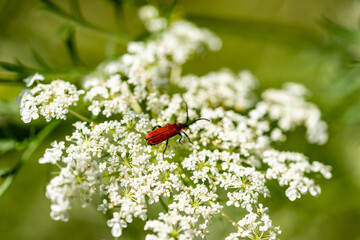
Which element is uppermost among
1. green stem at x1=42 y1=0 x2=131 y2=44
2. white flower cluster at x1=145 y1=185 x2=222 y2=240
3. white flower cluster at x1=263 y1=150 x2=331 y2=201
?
green stem at x1=42 y1=0 x2=131 y2=44

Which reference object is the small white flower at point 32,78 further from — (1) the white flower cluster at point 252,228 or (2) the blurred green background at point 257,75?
(1) the white flower cluster at point 252,228

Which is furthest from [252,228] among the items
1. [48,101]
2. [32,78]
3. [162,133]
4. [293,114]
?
[32,78]

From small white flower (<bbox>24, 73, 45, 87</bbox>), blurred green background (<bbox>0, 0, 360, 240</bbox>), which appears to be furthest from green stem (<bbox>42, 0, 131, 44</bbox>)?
small white flower (<bbox>24, 73, 45, 87</bbox>)

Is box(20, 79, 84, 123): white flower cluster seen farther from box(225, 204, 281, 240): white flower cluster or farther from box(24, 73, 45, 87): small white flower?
box(225, 204, 281, 240): white flower cluster

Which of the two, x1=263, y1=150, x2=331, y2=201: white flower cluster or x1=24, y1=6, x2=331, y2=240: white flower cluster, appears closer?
x1=24, y1=6, x2=331, y2=240: white flower cluster

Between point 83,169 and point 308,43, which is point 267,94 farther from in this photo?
point 83,169

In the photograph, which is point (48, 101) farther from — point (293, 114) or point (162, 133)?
point (293, 114)
